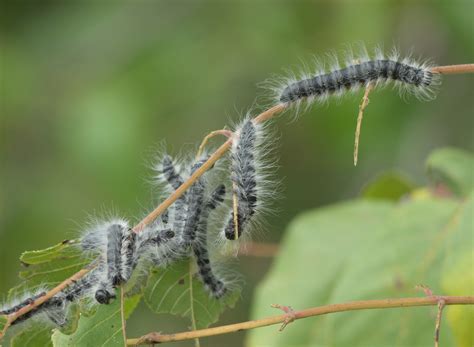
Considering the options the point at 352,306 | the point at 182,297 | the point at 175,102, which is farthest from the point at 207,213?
the point at 175,102

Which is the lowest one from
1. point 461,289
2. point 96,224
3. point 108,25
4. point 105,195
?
point 461,289

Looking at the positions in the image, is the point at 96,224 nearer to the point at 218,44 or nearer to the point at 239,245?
the point at 239,245

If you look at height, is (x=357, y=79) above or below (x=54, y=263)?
above

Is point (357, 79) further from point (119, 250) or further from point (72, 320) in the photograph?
point (72, 320)

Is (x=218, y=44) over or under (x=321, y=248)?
over

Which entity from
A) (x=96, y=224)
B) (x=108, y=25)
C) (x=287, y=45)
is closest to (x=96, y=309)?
(x=96, y=224)

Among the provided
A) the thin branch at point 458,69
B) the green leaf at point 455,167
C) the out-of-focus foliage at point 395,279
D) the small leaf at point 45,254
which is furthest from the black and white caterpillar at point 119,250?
the green leaf at point 455,167
